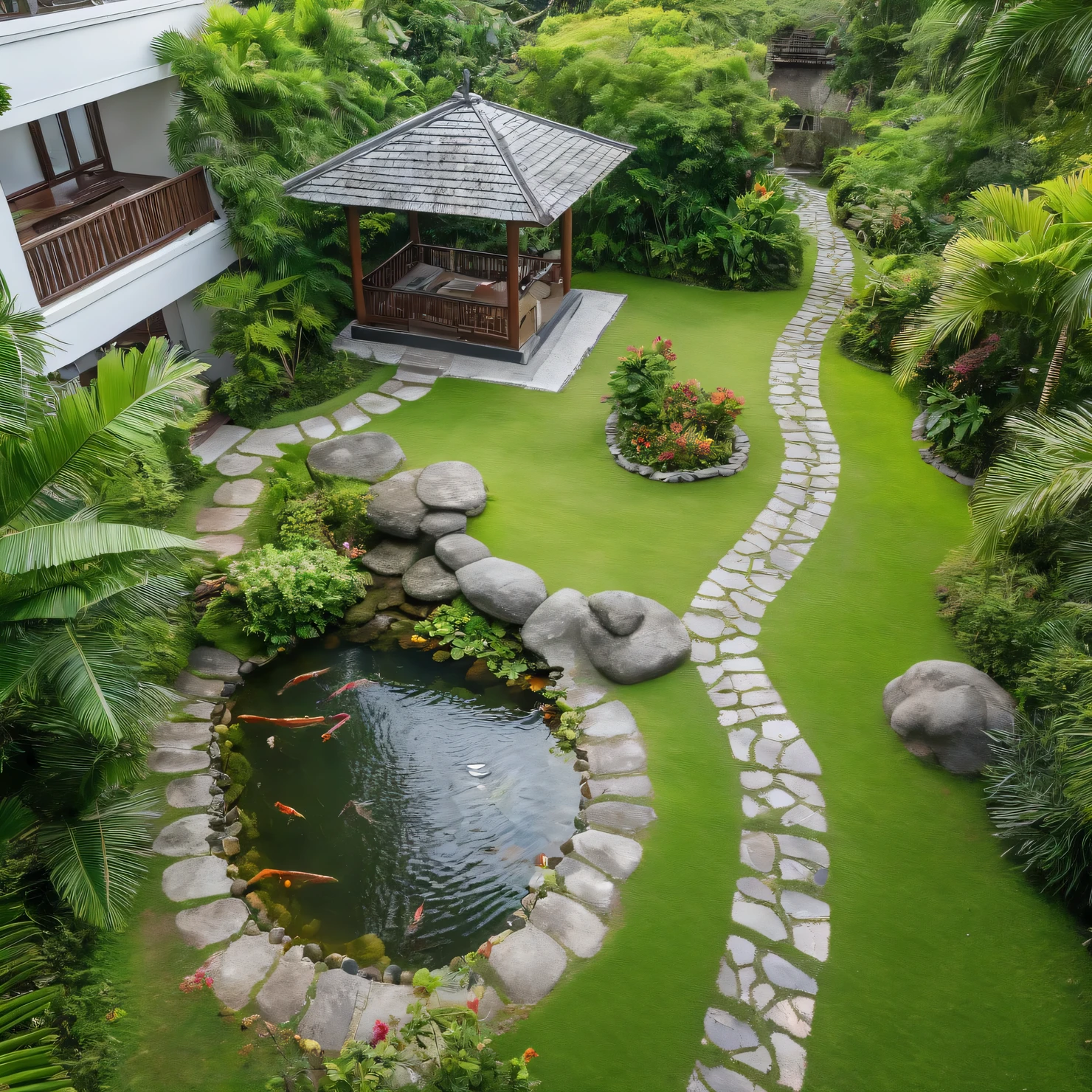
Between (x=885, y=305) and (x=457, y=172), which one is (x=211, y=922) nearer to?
(x=457, y=172)

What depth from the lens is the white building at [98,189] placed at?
1033 cm

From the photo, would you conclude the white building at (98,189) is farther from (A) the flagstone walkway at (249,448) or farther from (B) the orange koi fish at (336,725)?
(B) the orange koi fish at (336,725)

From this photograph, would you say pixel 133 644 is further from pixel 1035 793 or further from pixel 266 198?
pixel 266 198

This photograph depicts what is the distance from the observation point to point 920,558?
10.5 meters

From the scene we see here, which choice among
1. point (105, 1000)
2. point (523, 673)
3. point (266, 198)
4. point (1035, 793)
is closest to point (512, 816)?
point (523, 673)

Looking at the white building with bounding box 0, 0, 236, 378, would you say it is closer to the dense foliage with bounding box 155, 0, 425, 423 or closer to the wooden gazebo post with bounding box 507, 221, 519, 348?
the dense foliage with bounding box 155, 0, 425, 423

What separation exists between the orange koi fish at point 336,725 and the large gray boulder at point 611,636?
2027 millimetres

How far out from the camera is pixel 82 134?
546 inches

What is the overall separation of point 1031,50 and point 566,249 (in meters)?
7.93

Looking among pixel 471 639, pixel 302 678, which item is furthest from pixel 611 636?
pixel 302 678

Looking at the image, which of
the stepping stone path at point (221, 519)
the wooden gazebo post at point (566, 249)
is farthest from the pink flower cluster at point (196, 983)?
the wooden gazebo post at point (566, 249)

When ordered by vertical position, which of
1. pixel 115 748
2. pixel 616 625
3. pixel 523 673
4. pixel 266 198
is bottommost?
pixel 523 673

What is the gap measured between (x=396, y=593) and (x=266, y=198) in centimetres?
691

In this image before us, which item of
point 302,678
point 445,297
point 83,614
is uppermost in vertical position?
point 83,614
